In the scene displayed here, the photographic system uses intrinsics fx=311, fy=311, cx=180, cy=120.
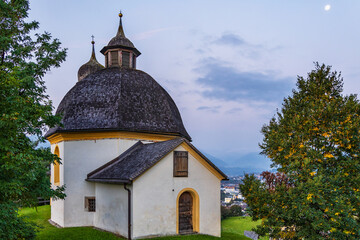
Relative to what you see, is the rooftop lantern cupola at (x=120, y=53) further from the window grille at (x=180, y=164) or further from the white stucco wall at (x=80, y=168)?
the window grille at (x=180, y=164)

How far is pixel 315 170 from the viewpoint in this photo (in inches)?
469

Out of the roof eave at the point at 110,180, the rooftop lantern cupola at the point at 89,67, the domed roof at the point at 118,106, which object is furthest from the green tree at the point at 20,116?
the rooftop lantern cupola at the point at 89,67

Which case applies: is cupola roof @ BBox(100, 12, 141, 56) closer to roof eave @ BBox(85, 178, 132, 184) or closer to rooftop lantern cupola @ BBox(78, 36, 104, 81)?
rooftop lantern cupola @ BBox(78, 36, 104, 81)

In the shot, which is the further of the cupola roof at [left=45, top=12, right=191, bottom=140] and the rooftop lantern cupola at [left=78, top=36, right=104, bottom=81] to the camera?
the rooftop lantern cupola at [left=78, top=36, right=104, bottom=81]

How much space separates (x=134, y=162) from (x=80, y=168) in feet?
14.4

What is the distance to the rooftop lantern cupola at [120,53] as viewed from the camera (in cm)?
2289

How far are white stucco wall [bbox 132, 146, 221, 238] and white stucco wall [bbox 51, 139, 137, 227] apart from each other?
3877 millimetres

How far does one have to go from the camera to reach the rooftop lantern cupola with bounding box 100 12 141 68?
22.9 m

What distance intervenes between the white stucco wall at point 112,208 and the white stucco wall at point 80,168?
3.67 feet

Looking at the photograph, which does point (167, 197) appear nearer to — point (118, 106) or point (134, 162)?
point (134, 162)

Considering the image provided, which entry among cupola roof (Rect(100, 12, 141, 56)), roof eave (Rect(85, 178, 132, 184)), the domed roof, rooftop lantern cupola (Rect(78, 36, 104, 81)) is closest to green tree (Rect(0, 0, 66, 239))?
roof eave (Rect(85, 178, 132, 184))

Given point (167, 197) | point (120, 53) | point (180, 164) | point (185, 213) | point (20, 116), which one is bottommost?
point (185, 213)

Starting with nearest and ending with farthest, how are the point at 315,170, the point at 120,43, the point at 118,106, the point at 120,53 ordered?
the point at 315,170
the point at 118,106
the point at 120,53
the point at 120,43

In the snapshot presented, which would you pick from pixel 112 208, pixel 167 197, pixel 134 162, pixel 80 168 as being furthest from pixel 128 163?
pixel 80 168
